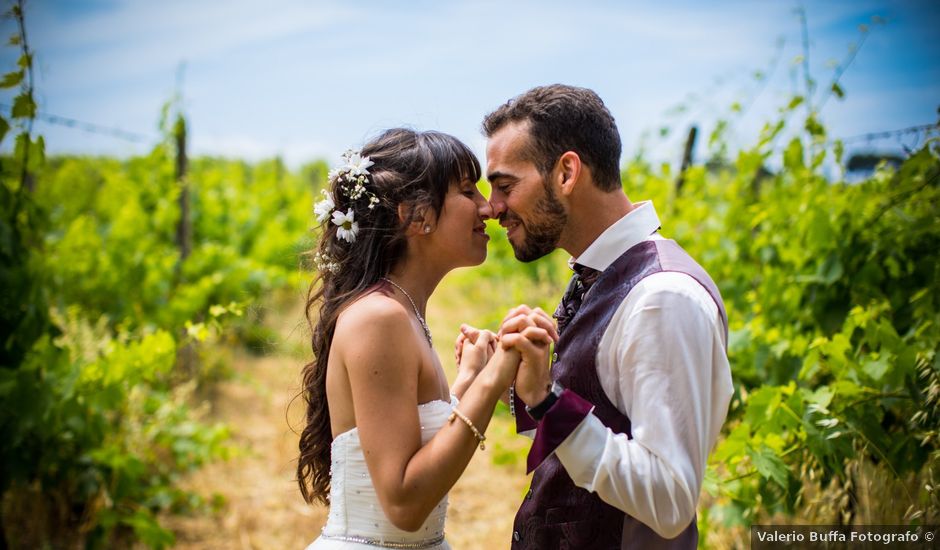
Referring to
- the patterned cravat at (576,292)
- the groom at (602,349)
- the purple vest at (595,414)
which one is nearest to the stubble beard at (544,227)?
the groom at (602,349)

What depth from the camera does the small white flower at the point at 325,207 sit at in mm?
2344

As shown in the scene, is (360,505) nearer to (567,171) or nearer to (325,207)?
(325,207)

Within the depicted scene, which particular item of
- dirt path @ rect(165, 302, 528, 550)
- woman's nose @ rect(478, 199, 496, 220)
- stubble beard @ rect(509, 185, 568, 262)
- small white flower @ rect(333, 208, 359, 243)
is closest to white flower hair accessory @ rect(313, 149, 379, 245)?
small white flower @ rect(333, 208, 359, 243)

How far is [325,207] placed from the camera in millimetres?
2354

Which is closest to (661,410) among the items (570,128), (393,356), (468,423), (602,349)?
(602,349)

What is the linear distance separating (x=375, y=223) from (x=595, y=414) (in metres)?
0.91

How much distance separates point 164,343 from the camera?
11.6 feet

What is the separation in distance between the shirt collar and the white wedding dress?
62 cm

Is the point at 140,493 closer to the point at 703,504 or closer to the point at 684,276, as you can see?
the point at 703,504

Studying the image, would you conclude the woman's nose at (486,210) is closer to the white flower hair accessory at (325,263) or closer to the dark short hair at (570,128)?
the dark short hair at (570,128)

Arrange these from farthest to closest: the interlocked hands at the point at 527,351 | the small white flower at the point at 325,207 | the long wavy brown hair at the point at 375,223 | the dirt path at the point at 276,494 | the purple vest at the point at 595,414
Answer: the dirt path at the point at 276,494, the small white flower at the point at 325,207, the long wavy brown hair at the point at 375,223, the purple vest at the point at 595,414, the interlocked hands at the point at 527,351

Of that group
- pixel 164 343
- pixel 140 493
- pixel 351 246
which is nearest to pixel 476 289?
pixel 140 493

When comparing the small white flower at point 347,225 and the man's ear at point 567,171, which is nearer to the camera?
the man's ear at point 567,171

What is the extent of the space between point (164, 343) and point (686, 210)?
328 cm
